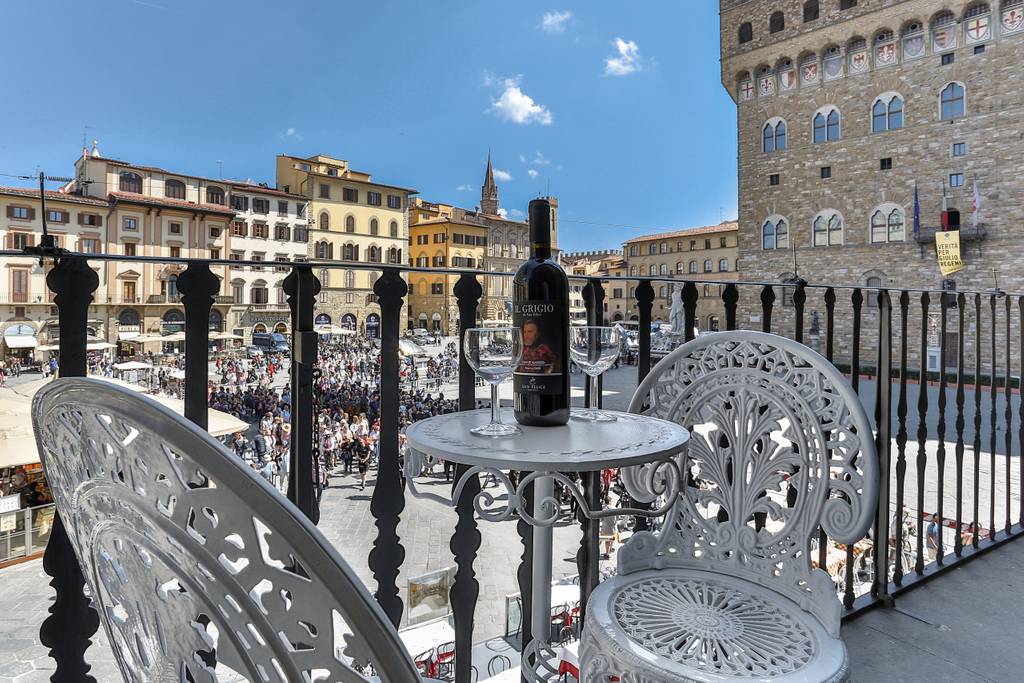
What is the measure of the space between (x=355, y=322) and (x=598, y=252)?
27464 millimetres

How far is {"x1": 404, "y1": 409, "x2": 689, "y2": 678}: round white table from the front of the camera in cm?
90

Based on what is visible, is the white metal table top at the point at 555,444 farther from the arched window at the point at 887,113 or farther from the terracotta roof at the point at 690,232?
the terracotta roof at the point at 690,232

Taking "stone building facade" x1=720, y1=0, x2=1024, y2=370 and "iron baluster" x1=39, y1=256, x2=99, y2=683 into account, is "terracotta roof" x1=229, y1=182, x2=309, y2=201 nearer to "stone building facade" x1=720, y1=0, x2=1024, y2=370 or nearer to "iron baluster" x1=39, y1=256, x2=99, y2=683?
"stone building facade" x1=720, y1=0, x2=1024, y2=370

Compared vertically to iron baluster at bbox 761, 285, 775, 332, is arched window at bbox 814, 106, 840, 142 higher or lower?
higher

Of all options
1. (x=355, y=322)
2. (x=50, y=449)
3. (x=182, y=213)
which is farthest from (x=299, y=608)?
(x=355, y=322)

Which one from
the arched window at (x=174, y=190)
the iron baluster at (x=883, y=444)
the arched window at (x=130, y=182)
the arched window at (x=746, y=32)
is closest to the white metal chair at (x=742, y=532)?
the iron baluster at (x=883, y=444)

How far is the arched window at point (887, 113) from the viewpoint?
691 inches

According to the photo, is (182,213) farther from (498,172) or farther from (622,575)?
(498,172)

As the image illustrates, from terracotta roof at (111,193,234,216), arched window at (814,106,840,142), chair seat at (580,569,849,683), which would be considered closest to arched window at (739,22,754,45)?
arched window at (814,106,840,142)

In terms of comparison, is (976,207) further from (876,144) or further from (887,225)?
(876,144)

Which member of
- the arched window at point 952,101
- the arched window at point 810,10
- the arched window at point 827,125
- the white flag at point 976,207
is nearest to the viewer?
the white flag at point 976,207

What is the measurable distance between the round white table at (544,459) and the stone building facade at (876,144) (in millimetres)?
17129

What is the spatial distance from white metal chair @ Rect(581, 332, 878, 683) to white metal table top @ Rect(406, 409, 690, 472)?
229 mm

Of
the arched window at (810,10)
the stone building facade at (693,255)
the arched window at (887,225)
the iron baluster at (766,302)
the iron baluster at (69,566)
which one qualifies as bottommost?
the iron baluster at (69,566)
